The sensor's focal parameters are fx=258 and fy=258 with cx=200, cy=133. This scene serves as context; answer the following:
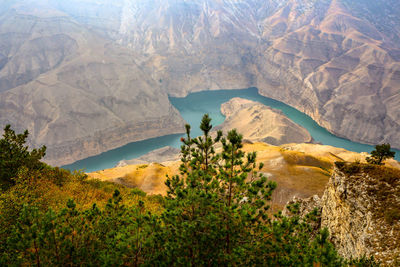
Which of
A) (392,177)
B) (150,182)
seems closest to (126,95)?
(150,182)

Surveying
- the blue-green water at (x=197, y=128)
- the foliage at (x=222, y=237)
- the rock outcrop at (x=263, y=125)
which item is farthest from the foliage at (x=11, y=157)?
the rock outcrop at (x=263, y=125)

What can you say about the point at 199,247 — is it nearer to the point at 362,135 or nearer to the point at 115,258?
the point at 115,258

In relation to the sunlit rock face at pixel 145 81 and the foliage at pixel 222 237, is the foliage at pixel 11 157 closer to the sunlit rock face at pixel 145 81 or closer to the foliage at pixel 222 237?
the foliage at pixel 222 237

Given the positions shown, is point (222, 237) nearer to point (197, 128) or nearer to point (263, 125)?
point (263, 125)

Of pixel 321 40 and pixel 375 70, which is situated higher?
pixel 321 40

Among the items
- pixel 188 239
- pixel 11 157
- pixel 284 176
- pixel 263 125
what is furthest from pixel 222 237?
pixel 263 125
